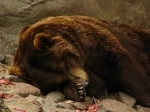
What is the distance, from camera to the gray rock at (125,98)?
5.32 m

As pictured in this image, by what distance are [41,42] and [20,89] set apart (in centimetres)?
60

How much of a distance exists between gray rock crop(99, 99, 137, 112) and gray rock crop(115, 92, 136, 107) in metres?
0.25

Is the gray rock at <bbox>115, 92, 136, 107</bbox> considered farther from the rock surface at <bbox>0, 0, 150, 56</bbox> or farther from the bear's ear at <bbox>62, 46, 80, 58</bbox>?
the rock surface at <bbox>0, 0, 150, 56</bbox>

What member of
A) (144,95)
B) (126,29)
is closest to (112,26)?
(126,29)

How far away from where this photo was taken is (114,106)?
4.95 metres

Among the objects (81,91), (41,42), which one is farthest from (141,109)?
(41,42)

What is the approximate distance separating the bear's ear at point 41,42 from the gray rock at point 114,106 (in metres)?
0.87

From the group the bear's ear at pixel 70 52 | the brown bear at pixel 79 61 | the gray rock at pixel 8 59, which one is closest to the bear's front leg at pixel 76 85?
the brown bear at pixel 79 61

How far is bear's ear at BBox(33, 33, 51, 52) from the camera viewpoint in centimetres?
523

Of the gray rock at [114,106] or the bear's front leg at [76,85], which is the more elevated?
the bear's front leg at [76,85]

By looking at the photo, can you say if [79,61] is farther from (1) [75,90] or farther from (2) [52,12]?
(2) [52,12]

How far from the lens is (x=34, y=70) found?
536 centimetres

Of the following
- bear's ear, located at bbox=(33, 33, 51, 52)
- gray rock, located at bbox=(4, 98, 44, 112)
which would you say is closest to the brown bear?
bear's ear, located at bbox=(33, 33, 51, 52)

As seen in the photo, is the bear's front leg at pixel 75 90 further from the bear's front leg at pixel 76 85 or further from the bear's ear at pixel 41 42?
the bear's ear at pixel 41 42
